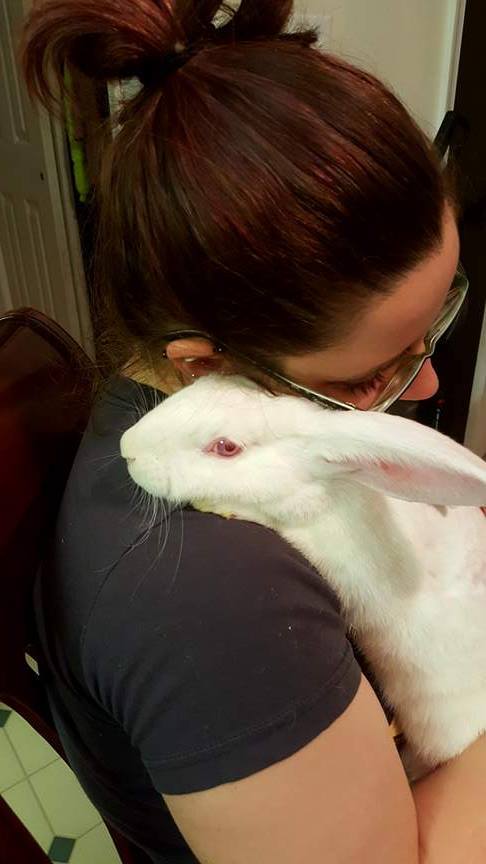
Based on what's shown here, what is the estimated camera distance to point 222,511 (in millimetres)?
655

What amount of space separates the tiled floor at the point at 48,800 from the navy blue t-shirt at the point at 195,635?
99 cm

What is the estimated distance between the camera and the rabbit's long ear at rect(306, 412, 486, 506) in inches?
23.7

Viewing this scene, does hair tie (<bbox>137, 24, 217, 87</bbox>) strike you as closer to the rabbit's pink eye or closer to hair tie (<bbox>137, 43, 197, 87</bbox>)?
hair tie (<bbox>137, 43, 197, 87</bbox>)

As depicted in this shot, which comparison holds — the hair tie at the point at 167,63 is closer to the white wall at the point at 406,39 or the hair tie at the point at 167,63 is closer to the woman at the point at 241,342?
the woman at the point at 241,342

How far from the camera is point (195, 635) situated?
0.52m

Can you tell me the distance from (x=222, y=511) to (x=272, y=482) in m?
0.06

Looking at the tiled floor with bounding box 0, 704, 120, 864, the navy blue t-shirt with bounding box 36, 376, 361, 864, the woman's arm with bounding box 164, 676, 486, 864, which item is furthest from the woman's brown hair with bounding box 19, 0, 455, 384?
the tiled floor with bounding box 0, 704, 120, 864

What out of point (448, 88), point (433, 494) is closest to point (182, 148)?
point (433, 494)

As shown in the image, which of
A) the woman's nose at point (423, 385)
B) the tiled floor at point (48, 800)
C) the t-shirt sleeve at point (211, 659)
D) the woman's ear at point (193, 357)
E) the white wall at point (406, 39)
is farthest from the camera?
the white wall at point (406, 39)

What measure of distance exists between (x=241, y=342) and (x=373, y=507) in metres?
0.23

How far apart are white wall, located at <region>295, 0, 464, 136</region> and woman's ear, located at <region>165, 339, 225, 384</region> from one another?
1.35 m

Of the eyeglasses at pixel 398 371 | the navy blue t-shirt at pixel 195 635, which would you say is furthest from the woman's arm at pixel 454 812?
the eyeglasses at pixel 398 371

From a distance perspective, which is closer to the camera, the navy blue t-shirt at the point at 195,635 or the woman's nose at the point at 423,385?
the navy blue t-shirt at the point at 195,635

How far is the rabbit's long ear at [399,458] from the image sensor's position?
0.60 meters
